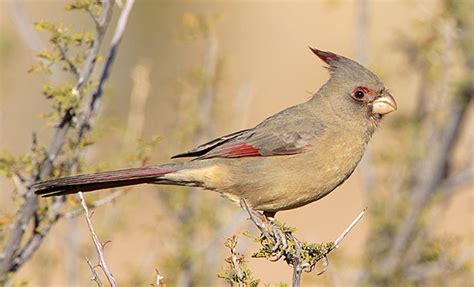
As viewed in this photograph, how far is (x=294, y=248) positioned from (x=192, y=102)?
8.38 feet

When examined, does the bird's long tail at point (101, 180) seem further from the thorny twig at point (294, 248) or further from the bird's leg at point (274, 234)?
the thorny twig at point (294, 248)

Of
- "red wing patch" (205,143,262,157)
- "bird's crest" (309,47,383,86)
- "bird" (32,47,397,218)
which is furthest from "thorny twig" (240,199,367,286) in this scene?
"bird's crest" (309,47,383,86)

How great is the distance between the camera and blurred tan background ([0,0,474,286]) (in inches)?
220

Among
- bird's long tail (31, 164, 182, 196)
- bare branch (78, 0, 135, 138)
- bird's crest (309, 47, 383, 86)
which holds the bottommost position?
bird's long tail (31, 164, 182, 196)

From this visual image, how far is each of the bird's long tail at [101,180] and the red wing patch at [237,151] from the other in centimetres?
22

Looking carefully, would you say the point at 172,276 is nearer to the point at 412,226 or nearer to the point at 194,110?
the point at 194,110

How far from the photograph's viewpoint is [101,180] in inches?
150

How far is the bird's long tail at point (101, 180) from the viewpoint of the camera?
3.58 metres

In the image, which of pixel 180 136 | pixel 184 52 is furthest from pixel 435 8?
pixel 184 52

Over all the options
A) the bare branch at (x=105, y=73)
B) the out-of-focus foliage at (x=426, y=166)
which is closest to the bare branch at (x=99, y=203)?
the bare branch at (x=105, y=73)

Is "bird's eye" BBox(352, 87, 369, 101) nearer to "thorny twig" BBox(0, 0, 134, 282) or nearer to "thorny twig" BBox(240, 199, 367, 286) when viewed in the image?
"thorny twig" BBox(240, 199, 367, 286)

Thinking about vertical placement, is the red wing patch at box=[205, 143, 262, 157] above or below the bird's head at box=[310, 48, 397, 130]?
below

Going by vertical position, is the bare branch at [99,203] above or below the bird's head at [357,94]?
below

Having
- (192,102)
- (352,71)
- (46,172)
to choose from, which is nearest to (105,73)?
(46,172)
